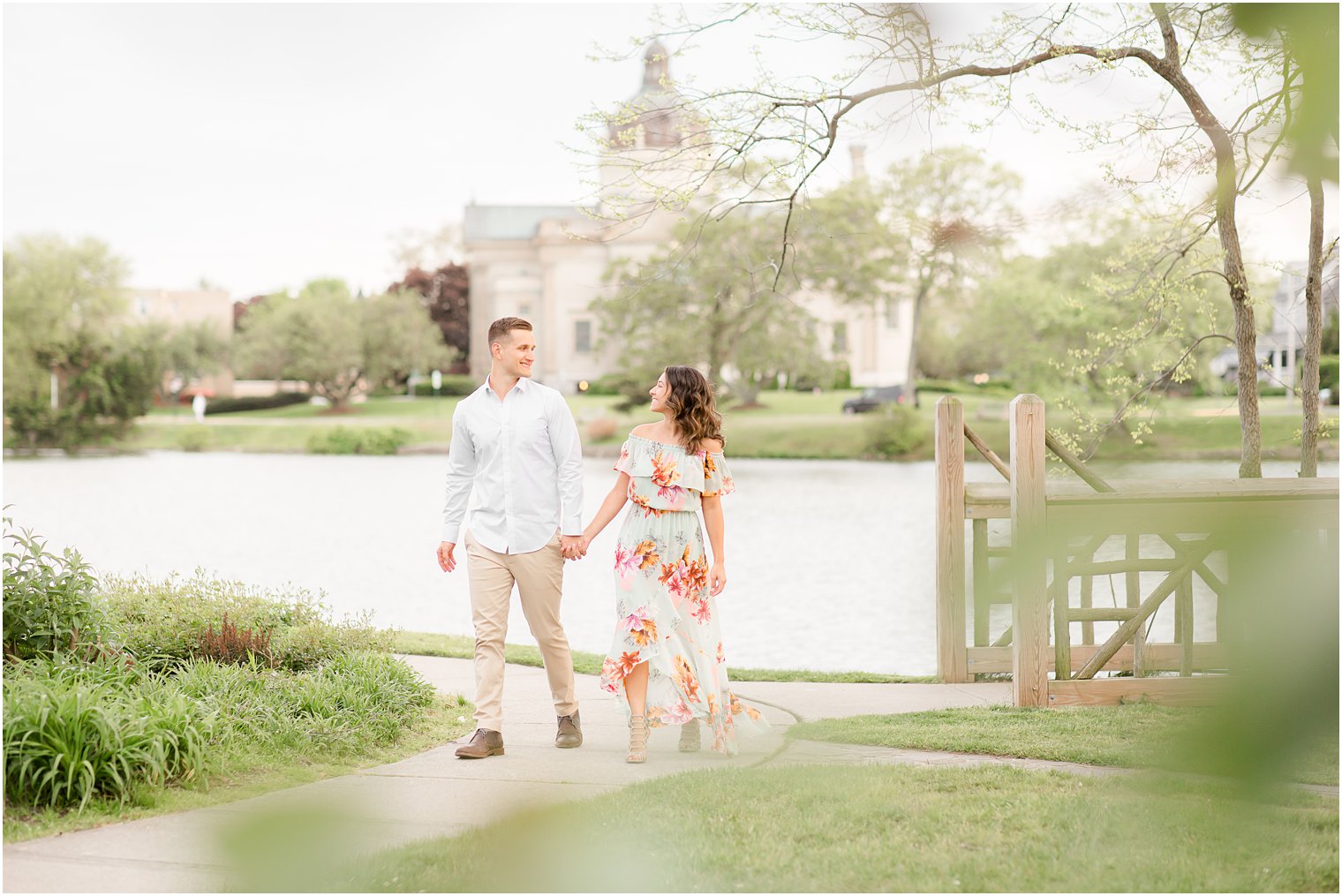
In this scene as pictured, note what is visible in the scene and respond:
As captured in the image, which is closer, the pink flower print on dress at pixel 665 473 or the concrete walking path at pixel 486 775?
the concrete walking path at pixel 486 775

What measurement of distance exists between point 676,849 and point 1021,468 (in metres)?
3.13

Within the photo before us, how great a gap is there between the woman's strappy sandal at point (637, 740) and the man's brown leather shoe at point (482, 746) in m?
0.55

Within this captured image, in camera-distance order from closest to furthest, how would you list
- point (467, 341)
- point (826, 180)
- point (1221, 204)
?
1. point (1221, 204)
2. point (826, 180)
3. point (467, 341)

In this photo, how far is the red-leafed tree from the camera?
251ft

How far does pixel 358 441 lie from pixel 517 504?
44.0m

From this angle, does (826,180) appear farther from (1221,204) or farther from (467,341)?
(467,341)

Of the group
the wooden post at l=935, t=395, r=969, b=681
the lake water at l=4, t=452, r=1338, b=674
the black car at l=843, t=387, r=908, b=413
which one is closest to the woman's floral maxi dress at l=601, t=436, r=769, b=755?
the lake water at l=4, t=452, r=1338, b=674

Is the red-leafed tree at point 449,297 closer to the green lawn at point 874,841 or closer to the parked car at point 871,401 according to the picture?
the parked car at point 871,401

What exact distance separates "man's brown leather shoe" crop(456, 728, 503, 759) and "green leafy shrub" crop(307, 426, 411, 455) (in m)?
43.3

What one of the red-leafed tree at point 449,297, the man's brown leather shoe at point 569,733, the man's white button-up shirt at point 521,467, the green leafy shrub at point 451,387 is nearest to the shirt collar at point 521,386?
the man's white button-up shirt at point 521,467

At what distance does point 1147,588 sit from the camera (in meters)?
14.0

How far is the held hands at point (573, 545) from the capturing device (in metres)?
5.68

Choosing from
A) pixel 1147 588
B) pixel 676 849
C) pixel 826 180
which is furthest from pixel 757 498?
pixel 676 849

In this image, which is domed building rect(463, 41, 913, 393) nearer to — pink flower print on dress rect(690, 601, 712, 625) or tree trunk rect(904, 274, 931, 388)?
tree trunk rect(904, 274, 931, 388)
